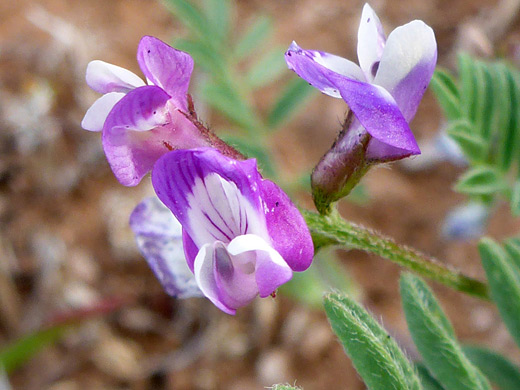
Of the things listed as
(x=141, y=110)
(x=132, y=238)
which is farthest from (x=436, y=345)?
(x=132, y=238)

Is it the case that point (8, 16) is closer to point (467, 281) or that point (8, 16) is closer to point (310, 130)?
point (310, 130)

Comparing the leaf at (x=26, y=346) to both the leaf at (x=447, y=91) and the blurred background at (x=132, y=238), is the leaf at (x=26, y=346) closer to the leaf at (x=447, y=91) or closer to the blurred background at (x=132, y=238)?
the blurred background at (x=132, y=238)

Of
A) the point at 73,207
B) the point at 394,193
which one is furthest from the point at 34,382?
the point at 394,193

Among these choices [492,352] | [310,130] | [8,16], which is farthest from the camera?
[8,16]

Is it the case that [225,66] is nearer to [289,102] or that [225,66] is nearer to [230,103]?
[230,103]

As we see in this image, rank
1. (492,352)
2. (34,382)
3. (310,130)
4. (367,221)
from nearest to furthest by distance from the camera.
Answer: (492,352), (34,382), (367,221), (310,130)

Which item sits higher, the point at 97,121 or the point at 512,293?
the point at 97,121
